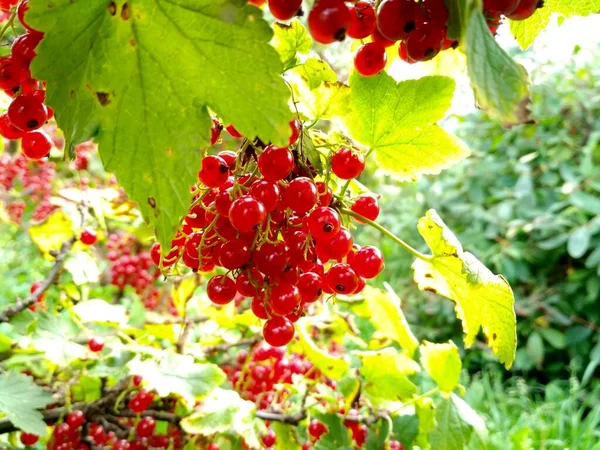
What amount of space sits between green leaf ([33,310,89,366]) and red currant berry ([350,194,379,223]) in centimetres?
66

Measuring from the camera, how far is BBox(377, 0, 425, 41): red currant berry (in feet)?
1.42

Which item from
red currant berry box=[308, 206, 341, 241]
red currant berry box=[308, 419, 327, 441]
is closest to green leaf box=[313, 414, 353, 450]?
red currant berry box=[308, 419, 327, 441]

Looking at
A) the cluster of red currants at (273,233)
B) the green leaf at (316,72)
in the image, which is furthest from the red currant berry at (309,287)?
the green leaf at (316,72)

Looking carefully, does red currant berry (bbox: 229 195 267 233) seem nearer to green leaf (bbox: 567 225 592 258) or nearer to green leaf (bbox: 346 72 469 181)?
green leaf (bbox: 346 72 469 181)

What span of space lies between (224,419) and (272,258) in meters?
0.48

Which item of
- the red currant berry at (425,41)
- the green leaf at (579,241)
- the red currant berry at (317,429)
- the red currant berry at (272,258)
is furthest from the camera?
the green leaf at (579,241)

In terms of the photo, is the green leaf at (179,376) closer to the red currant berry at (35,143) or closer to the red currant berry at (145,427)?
the red currant berry at (145,427)

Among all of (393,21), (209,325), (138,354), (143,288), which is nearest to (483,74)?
(393,21)

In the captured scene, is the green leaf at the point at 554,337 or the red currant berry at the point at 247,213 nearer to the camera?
the red currant berry at the point at 247,213

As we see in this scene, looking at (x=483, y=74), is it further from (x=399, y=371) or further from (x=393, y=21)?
(x=399, y=371)

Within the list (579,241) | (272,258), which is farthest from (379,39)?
(579,241)

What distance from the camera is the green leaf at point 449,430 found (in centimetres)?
87

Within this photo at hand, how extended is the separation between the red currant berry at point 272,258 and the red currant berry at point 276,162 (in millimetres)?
76

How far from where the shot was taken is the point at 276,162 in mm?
525
